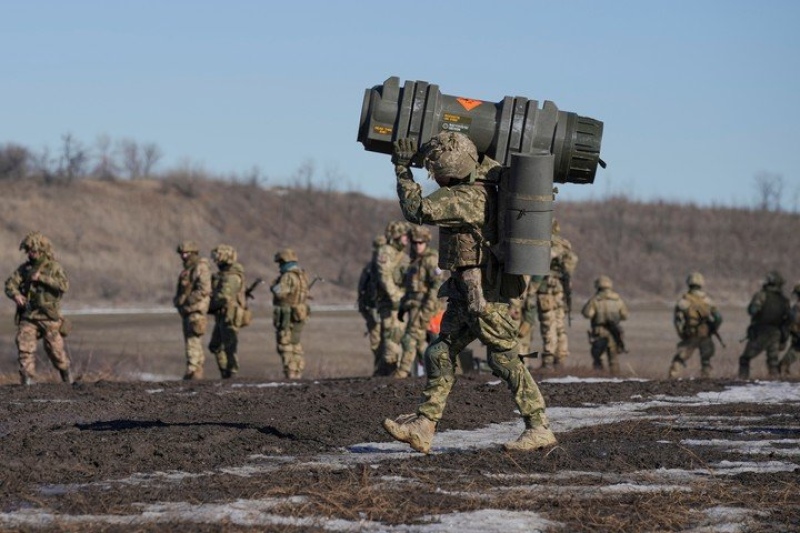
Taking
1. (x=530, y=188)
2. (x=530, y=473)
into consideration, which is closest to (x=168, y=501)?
(x=530, y=473)

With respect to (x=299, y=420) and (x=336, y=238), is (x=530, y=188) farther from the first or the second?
(x=336, y=238)

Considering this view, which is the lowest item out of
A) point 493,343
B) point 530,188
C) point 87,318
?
point 87,318

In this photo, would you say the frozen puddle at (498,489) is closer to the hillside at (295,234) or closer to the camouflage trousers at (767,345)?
the camouflage trousers at (767,345)

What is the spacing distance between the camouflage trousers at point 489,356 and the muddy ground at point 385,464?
336mm

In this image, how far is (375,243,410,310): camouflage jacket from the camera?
18578 mm

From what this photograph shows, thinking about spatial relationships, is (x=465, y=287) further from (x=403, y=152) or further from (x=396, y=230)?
(x=396, y=230)

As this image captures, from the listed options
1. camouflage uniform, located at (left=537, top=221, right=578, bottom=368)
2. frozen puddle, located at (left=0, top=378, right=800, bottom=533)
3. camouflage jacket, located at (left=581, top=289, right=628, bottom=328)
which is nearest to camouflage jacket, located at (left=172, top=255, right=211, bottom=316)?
camouflage uniform, located at (left=537, top=221, right=578, bottom=368)

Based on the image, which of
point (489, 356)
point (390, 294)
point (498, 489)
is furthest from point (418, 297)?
point (498, 489)

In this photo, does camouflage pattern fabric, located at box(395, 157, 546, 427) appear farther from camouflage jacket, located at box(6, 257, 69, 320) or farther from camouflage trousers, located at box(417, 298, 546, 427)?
camouflage jacket, located at box(6, 257, 69, 320)

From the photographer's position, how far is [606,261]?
2832 inches

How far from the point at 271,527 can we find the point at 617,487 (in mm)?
2184

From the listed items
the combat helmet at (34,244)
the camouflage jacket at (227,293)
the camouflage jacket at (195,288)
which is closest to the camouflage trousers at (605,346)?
the camouflage jacket at (227,293)

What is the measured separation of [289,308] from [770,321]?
7.80 meters

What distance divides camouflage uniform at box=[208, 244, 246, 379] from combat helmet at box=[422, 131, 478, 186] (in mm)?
10356
